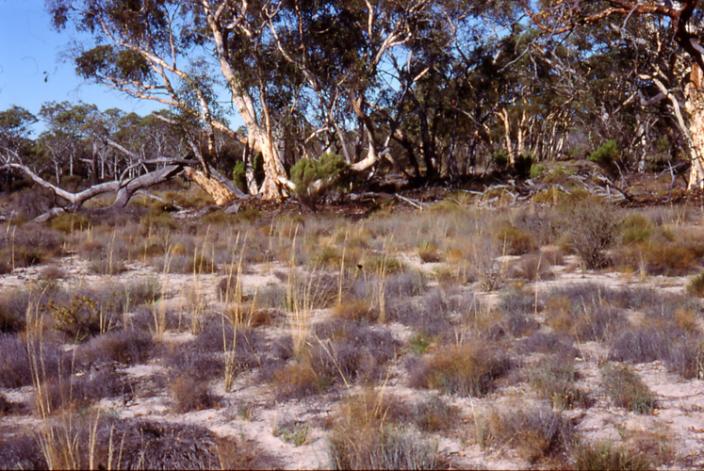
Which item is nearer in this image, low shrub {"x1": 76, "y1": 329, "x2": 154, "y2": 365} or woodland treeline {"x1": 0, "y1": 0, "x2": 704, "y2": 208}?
low shrub {"x1": 76, "y1": 329, "x2": 154, "y2": 365}

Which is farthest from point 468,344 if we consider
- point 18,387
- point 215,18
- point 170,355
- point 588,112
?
point 588,112

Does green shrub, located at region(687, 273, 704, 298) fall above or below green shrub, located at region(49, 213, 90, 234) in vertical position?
below

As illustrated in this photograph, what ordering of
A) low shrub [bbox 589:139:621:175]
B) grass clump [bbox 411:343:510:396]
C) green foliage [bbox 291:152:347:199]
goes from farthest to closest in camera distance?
low shrub [bbox 589:139:621:175]
green foliage [bbox 291:152:347:199]
grass clump [bbox 411:343:510:396]

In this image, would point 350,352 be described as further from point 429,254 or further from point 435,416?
point 429,254

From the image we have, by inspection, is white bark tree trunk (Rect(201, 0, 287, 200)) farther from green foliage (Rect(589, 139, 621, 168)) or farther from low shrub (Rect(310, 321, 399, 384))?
low shrub (Rect(310, 321, 399, 384))

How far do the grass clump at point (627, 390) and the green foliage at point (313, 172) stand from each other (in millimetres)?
13705

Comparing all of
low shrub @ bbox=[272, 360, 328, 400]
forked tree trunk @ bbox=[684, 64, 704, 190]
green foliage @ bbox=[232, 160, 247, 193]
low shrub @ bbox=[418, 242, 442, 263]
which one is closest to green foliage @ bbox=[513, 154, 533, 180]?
green foliage @ bbox=[232, 160, 247, 193]

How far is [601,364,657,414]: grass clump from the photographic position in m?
4.52

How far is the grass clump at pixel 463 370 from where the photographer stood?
491 cm

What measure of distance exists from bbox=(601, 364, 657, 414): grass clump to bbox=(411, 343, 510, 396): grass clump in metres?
0.78

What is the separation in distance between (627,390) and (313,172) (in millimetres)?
14193

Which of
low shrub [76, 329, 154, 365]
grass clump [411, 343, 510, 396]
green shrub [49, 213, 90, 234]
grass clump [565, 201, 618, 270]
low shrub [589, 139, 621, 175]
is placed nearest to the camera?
grass clump [411, 343, 510, 396]

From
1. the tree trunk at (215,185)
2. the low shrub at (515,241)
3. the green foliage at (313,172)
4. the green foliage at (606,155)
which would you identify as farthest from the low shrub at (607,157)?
the low shrub at (515,241)

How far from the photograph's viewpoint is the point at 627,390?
4637 mm
